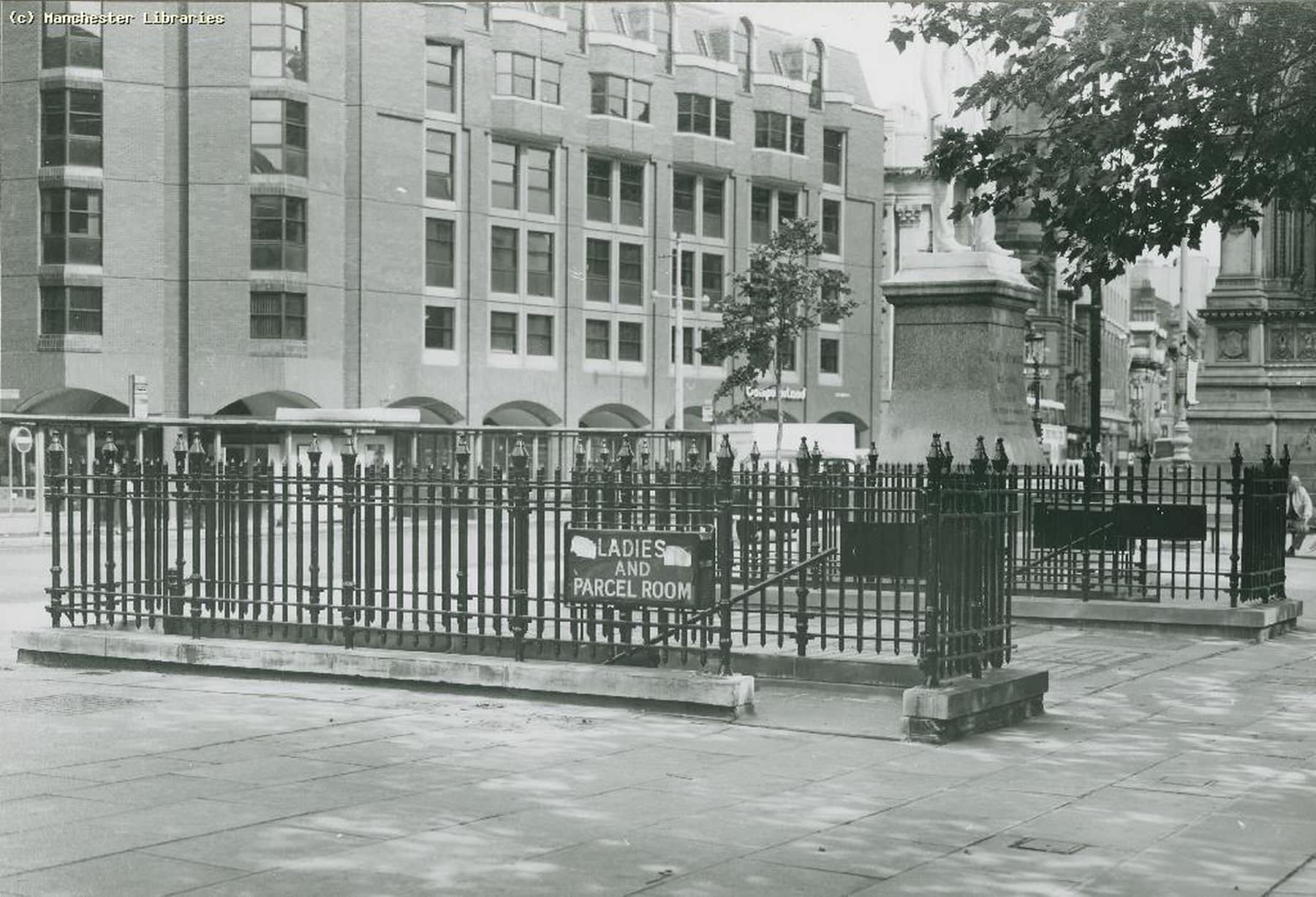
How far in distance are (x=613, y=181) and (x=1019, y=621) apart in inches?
2004

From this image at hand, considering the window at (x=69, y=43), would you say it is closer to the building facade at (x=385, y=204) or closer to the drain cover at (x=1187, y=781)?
the building facade at (x=385, y=204)

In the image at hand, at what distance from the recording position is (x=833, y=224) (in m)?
77.5

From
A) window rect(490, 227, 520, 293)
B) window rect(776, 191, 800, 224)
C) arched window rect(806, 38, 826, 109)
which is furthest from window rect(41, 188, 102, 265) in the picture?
arched window rect(806, 38, 826, 109)

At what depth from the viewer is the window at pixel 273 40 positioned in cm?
5309

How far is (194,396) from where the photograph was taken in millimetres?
52312

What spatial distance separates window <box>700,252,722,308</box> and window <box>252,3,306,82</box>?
883 inches

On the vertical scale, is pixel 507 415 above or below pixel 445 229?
below

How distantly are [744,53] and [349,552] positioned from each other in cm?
6443

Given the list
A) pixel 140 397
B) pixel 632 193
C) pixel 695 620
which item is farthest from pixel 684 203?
pixel 695 620

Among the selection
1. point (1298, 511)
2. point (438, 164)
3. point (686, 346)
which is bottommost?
point (1298, 511)

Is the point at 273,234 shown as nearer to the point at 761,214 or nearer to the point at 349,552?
the point at 761,214

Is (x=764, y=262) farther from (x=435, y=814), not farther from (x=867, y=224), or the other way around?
(x=435, y=814)

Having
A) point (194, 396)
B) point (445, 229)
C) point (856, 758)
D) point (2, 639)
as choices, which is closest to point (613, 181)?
point (445, 229)

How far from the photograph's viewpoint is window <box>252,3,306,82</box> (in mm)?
53094
